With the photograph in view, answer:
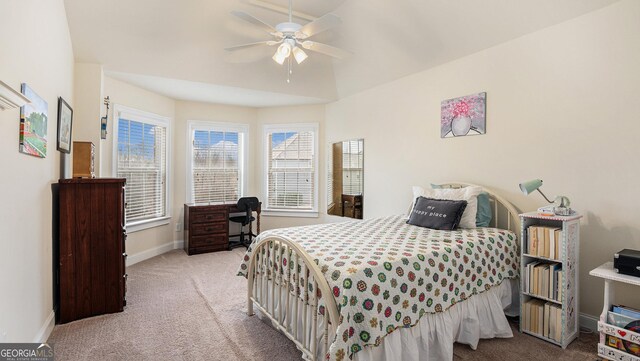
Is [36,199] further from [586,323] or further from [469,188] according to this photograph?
[586,323]

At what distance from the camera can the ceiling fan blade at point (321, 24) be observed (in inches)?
92.4

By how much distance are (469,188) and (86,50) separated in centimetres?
420

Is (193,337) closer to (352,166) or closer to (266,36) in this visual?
(352,166)

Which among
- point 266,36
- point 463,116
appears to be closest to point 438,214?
point 463,116

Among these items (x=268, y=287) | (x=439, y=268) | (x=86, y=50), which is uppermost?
(x=86, y=50)

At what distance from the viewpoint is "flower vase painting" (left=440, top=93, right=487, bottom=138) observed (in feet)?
10.3

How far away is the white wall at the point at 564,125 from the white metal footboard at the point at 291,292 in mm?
2192

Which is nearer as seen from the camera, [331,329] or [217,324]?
[331,329]

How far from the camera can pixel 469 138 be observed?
3.26 meters

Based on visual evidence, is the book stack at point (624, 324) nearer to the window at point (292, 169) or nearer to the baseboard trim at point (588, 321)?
the baseboard trim at point (588, 321)

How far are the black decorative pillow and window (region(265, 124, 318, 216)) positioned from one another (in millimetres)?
2595

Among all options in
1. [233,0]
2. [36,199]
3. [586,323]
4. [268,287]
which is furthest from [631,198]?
[36,199]

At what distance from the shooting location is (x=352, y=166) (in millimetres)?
4777

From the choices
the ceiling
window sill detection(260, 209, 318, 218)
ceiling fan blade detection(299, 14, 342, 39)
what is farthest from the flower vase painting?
window sill detection(260, 209, 318, 218)
